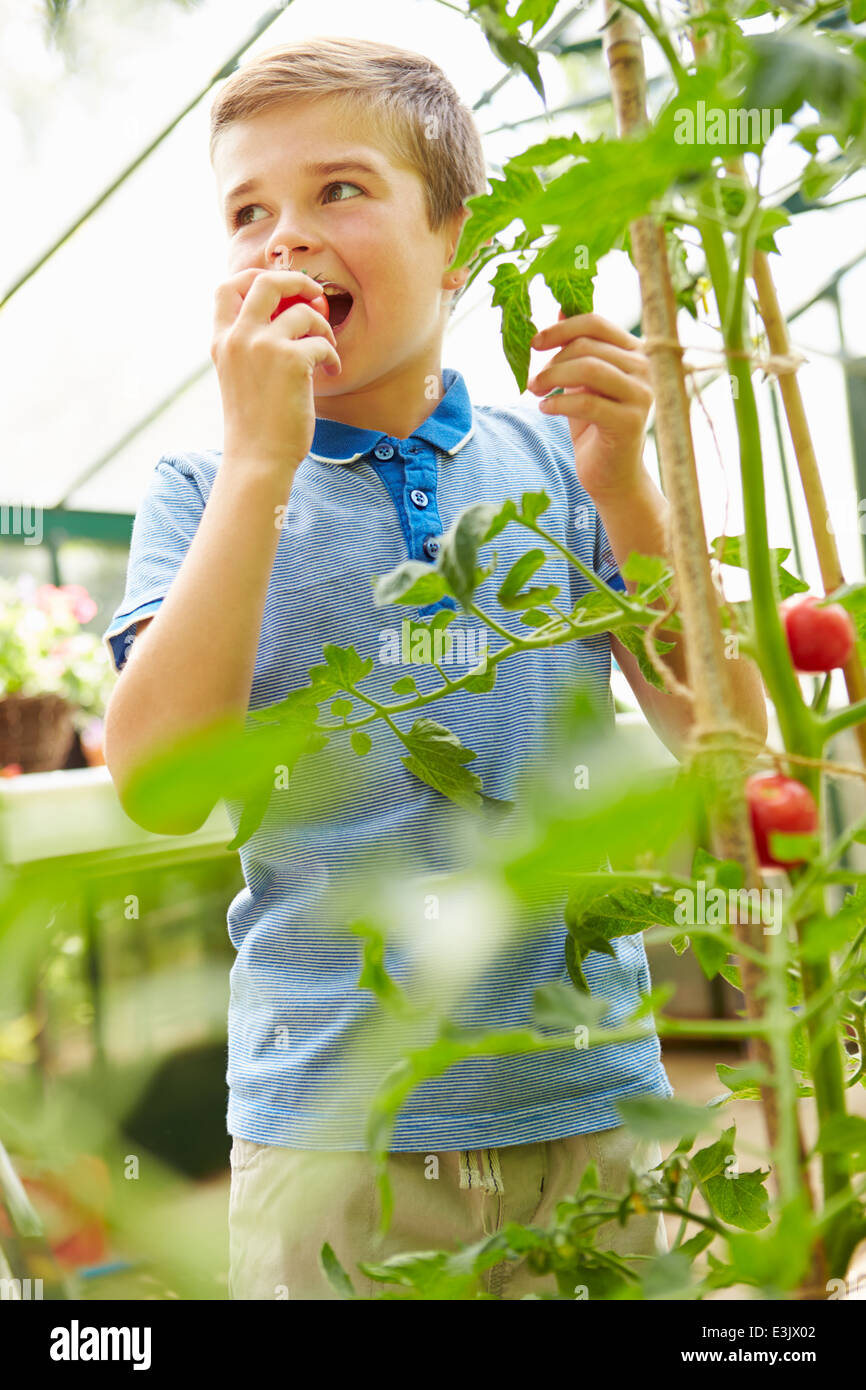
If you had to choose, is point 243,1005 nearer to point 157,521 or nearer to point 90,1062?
point 157,521

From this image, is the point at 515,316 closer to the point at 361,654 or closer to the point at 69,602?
the point at 361,654

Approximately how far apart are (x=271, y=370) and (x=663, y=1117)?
1.49 feet

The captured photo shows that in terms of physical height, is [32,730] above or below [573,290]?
above

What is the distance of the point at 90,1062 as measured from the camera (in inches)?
79.9

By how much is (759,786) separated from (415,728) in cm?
18

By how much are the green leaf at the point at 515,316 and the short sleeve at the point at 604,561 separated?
323 mm

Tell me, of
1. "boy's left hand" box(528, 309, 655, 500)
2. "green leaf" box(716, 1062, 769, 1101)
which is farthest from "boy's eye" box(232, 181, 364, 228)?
"green leaf" box(716, 1062, 769, 1101)

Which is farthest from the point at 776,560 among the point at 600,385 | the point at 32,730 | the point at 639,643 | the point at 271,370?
the point at 32,730

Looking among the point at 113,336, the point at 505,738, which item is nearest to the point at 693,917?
the point at 505,738

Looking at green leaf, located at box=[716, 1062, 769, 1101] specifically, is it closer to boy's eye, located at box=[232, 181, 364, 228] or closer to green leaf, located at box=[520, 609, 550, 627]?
green leaf, located at box=[520, 609, 550, 627]

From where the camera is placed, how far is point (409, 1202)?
71cm

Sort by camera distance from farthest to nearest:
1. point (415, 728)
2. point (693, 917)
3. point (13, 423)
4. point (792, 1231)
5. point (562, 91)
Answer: point (562, 91) < point (13, 423) < point (415, 728) < point (693, 917) < point (792, 1231)

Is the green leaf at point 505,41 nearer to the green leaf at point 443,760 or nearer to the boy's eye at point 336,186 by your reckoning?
the green leaf at point 443,760

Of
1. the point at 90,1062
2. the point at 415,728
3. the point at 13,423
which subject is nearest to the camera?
the point at 415,728
